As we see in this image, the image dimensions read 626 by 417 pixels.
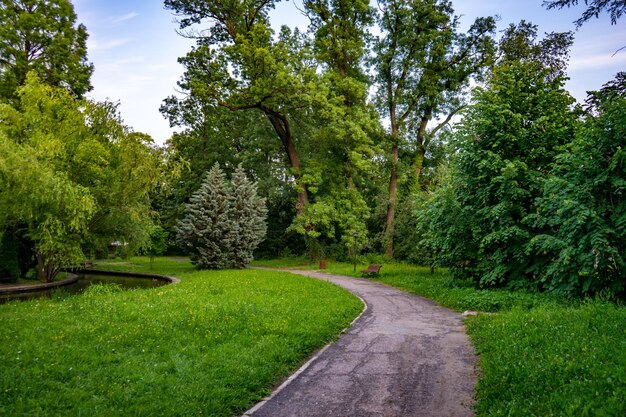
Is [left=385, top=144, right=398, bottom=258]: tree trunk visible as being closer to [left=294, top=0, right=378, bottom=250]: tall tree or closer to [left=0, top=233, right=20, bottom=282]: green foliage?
[left=294, top=0, right=378, bottom=250]: tall tree

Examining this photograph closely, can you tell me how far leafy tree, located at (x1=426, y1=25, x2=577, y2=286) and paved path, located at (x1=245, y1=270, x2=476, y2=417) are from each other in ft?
15.0

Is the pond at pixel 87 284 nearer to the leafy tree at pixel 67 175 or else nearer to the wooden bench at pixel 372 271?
the leafy tree at pixel 67 175

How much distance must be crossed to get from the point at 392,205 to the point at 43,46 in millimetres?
28735

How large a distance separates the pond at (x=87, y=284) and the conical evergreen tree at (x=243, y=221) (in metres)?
5.37

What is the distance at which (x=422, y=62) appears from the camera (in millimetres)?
32375

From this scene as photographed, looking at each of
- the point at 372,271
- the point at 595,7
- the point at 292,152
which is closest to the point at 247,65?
the point at 292,152

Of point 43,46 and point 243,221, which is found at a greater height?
point 43,46

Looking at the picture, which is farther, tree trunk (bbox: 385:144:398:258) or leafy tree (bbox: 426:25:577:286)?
tree trunk (bbox: 385:144:398:258)

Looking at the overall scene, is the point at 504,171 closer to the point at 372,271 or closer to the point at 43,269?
the point at 372,271

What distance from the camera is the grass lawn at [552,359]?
4934mm

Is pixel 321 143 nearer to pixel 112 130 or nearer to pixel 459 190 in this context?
pixel 112 130

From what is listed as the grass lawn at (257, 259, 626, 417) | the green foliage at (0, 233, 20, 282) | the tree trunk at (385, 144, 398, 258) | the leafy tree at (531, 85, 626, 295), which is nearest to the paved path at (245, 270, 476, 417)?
the grass lawn at (257, 259, 626, 417)

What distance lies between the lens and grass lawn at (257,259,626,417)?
4.93 meters

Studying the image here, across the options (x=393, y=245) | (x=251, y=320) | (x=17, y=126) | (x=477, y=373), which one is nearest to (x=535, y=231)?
(x=477, y=373)
